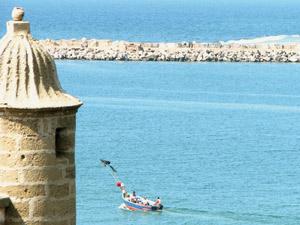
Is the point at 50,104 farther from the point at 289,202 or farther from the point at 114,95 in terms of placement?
the point at 114,95

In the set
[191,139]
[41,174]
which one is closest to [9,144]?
[41,174]

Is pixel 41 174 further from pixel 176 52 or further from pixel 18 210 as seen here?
pixel 176 52

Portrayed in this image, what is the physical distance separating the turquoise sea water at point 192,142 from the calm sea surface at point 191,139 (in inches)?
2.6

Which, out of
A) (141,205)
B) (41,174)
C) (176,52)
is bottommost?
(141,205)

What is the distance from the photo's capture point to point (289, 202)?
5300 cm

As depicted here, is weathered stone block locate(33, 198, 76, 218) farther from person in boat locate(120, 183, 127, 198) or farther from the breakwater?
the breakwater

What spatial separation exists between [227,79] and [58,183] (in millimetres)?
91889

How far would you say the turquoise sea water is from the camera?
51.8 metres

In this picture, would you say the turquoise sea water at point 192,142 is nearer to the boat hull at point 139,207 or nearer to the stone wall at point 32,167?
the boat hull at point 139,207

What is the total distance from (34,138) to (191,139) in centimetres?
6047

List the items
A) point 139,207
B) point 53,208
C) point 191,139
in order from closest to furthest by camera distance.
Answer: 1. point 53,208
2. point 139,207
3. point 191,139

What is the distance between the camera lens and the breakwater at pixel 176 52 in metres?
112

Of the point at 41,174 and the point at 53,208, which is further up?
the point at 41,174

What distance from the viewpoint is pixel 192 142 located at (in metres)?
68.6
